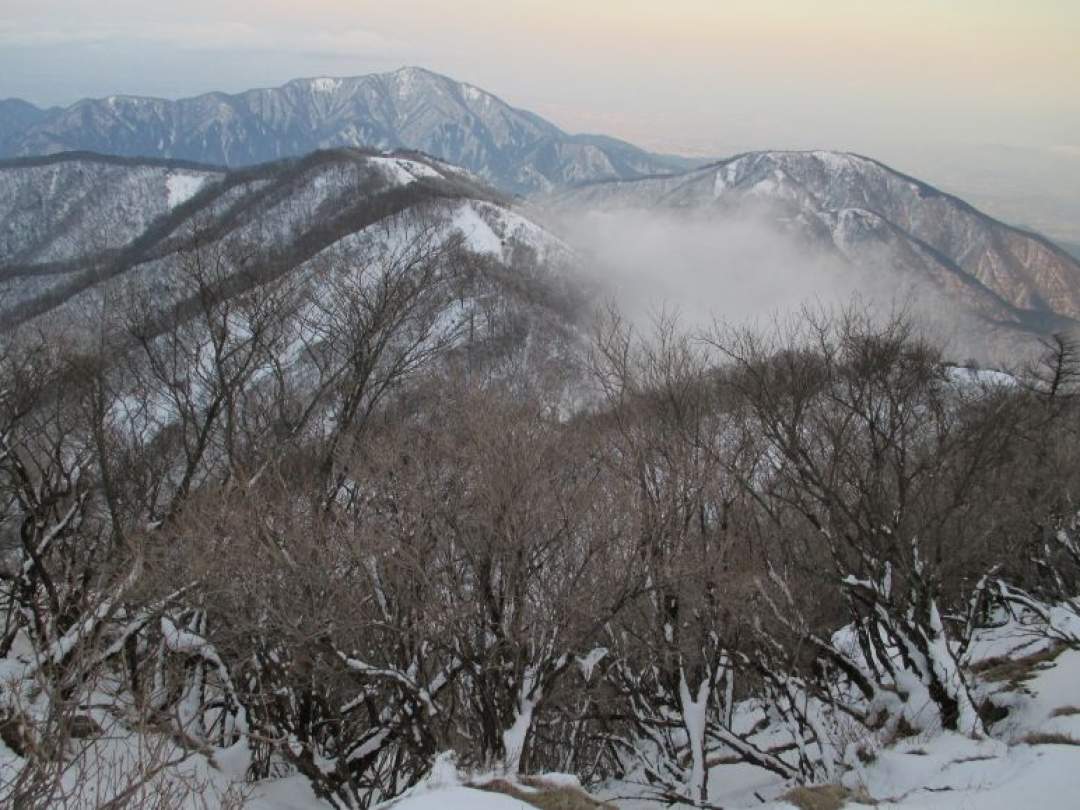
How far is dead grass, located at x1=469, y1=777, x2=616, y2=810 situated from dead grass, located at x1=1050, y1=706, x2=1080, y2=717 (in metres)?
7.81

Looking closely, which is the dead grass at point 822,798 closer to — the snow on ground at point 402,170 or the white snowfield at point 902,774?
the white snowfield at point 902,774

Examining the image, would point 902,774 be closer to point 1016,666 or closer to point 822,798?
point 822,798

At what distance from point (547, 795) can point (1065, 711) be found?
29.2ft

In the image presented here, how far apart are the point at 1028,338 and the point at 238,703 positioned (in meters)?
222

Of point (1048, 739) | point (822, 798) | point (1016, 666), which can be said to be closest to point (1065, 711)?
point (1048, 739)

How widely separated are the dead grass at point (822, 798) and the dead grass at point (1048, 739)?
2.89 meters

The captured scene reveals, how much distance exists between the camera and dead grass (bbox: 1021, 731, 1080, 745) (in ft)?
30.0

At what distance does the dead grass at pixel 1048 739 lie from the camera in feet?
30.0

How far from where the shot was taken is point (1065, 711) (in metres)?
10.8

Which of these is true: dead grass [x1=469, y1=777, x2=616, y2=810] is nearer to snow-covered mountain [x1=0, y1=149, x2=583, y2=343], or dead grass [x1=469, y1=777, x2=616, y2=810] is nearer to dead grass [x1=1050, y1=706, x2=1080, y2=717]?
dead grass [x1=1050, y1=706, x2=1080, y2=717]

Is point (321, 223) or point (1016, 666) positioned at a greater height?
point (321, 223)

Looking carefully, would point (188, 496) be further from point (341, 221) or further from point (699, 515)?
point (341, 221)

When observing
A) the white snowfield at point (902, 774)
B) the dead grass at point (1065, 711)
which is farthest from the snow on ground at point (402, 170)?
the dead grass at point (1065, 711)

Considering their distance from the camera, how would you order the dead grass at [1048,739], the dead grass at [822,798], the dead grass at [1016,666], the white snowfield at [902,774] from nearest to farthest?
the white snowfield at [902,774], the dead grass at [822,798], the dead grass at [1048,739], the dead grass at [1016,666]
